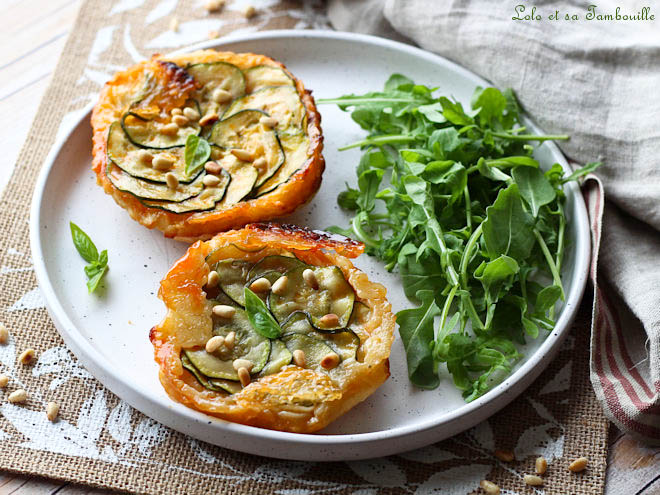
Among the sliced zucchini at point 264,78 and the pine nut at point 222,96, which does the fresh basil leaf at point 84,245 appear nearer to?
the pine nut at point 222,96

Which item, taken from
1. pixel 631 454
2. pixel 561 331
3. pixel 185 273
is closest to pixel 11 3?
pixel 185 273

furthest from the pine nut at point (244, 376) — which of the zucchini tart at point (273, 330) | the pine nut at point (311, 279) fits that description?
the pine nut at point (311, 279)

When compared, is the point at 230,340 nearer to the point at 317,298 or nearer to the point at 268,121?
the point at 317,298

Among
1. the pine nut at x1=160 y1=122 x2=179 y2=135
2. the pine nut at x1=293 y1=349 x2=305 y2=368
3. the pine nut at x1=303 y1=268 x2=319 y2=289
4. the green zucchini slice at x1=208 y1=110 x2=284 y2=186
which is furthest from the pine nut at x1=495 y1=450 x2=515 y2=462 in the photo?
the pine nut at x1=160 y1=122 x2=179 y2=135

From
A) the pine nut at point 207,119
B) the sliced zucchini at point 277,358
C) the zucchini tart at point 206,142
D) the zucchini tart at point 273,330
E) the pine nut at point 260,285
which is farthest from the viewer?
the pine nut at point 207,119

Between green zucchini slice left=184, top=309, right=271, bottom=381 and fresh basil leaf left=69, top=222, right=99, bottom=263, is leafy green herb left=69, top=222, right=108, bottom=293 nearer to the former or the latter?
fresh basil leaf left=69, top=222, right=99, bottom=263

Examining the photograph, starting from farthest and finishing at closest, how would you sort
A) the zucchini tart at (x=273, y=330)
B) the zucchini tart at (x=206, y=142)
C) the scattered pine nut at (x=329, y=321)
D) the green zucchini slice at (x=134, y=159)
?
the green zucchini slice at (x=134, y=159), the zucchini tart at (x=206, y=142), the scattered pine nut at (x=329, y=321), the zucchini tart at (x=273, y=330)
